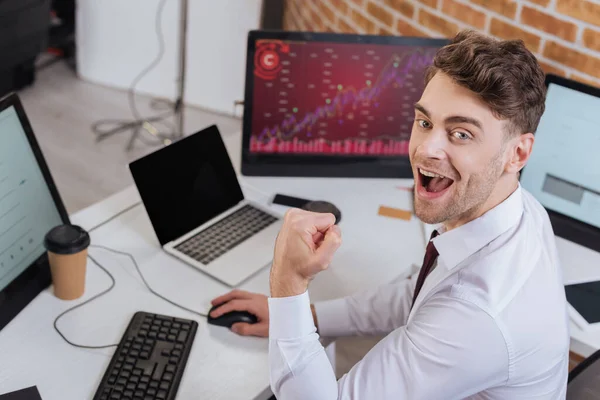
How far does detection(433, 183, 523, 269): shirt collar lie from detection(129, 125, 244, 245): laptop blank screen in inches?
26.5

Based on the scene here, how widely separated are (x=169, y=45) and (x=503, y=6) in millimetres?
2077

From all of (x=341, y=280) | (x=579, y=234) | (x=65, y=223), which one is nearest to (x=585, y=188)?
(x=579, y=234)

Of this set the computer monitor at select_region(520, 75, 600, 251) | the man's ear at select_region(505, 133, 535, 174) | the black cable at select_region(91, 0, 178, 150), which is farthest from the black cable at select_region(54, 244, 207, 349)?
the black cable at select_region(91, 0, 178, 150)

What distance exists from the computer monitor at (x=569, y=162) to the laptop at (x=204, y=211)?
2.29ft

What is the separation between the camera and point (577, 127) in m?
1.81

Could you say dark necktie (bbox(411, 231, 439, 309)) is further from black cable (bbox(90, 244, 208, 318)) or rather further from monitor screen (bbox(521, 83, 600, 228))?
monitor screen (bbox(521, 83, 600, 228))

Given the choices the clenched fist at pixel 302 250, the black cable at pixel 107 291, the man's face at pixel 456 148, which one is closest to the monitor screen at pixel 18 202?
the black cable at pixel 107 291

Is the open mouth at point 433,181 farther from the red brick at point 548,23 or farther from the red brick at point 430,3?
the red brick at point 430,3

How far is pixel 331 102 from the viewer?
6.61 feet

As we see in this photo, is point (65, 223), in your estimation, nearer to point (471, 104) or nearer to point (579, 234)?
point (471, 104)

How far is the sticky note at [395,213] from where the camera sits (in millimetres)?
Result: 1963

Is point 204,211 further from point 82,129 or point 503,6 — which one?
point 82,129

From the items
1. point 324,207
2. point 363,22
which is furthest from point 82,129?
point 324,207

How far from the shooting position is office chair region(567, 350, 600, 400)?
129 centimetres
